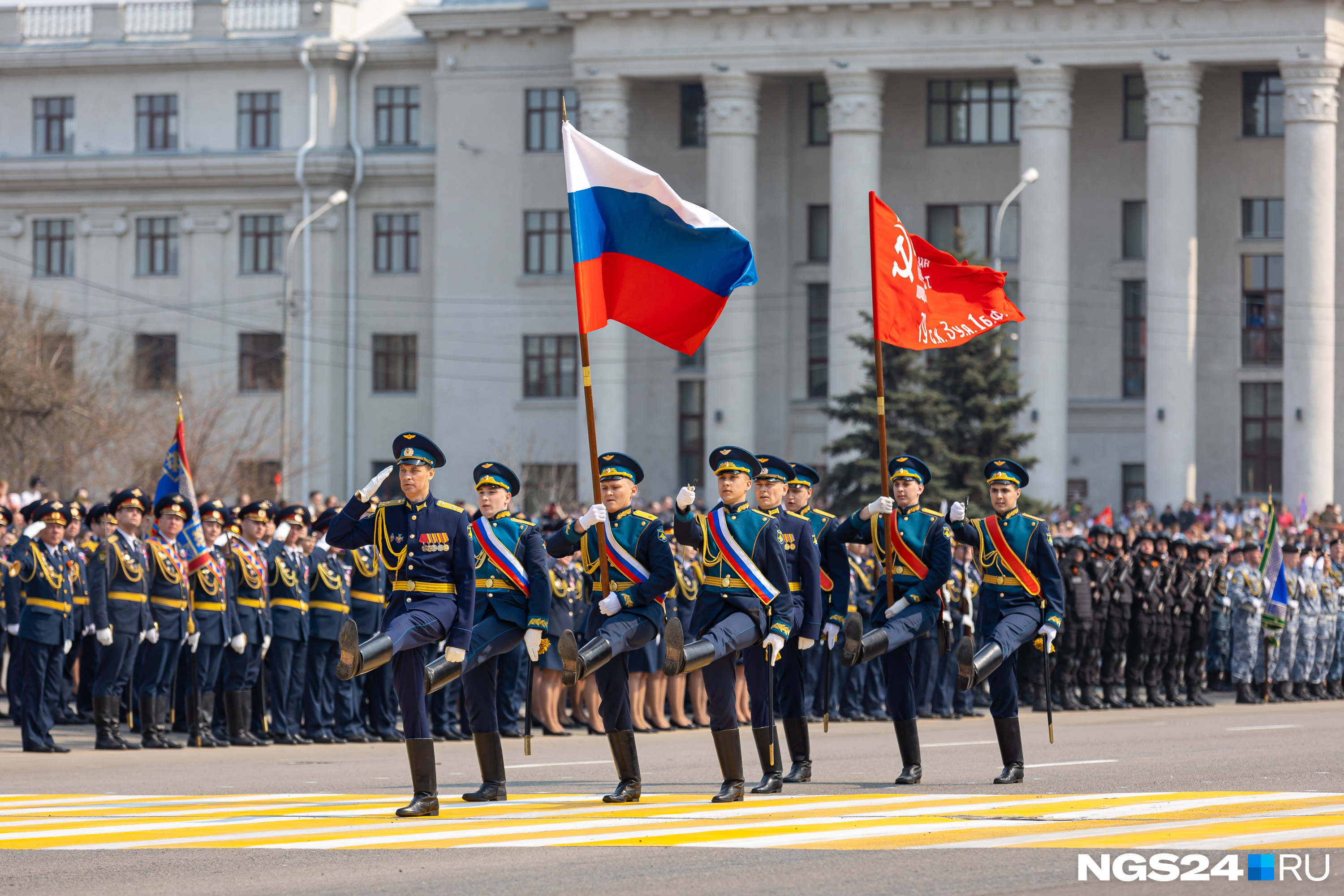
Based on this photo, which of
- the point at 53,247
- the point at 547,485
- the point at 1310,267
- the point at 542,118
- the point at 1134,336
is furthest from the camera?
the point at 53,247

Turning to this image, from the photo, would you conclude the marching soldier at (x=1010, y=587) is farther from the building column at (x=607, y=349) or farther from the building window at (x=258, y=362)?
the building window at (x=258, y=362)

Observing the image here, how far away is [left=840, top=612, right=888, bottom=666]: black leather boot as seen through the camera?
11758 mm

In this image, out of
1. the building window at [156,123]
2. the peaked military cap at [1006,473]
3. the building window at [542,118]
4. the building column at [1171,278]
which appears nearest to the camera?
the peaked military cap at [1006,473]

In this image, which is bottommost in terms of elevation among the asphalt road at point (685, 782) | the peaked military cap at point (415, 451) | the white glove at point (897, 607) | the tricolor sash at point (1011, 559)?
the asphalt road at point (685, 782)

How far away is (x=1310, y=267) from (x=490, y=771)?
40.1 meters

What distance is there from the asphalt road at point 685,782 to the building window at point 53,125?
39930 mm

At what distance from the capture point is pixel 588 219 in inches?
472

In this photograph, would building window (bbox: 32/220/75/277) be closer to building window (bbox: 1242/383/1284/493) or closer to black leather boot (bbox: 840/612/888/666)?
building window (bbox: 1242/383/1284/493)

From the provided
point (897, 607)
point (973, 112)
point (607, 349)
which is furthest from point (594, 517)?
point (973, 112)

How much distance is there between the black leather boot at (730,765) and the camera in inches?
443

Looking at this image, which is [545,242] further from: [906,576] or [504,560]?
[504,560]

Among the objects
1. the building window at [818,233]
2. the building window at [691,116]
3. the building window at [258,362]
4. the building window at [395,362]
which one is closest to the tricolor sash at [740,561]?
the building window at [818,233]

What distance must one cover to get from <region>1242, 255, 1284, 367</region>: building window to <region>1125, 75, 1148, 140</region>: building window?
4325 millimetres

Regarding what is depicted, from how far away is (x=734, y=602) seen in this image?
37.6 feet
